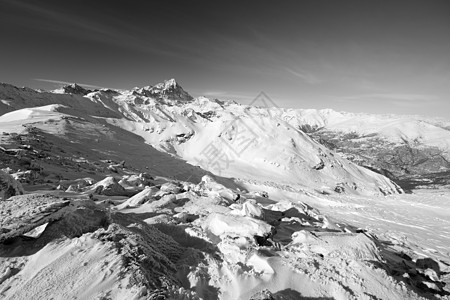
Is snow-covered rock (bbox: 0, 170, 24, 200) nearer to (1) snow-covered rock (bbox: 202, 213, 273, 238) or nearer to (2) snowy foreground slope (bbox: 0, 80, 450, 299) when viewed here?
(2) snowy foreground slope (bbox: 0, 80, 450, 299)

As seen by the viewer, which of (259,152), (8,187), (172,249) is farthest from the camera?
(259,152)

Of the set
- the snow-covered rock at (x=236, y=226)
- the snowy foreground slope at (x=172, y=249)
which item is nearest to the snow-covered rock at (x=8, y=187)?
the snowy foreground slope at (x=172, y=249)

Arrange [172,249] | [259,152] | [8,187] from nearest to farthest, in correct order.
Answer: [172,249] → [8,187] → [259,152]

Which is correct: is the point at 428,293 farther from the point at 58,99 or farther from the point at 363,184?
the point at 58,99

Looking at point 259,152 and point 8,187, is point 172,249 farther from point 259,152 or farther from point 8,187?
point 259,152

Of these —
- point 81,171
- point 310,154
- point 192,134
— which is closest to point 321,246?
point 81,171

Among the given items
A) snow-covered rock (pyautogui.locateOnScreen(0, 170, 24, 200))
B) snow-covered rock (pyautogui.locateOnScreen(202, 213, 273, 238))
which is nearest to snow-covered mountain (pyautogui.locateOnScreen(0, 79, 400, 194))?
snow-covered rock (pyautogui.locateOnScreen(202, 213, 273, 238))

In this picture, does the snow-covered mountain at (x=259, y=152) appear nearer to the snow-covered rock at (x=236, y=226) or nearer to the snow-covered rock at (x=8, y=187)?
the snow-covered rock at (x=236, y=226)

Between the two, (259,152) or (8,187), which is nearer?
(8,187)

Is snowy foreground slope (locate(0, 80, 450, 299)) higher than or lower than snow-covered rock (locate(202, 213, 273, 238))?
lower

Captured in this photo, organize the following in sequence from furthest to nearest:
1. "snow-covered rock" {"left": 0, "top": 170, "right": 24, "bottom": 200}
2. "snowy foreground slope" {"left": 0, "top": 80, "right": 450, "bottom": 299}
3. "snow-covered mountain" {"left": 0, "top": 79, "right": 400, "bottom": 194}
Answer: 1. "snow-covered mountain" {"left": 0, "top": 79, "right": 400, "bottom": 194}
2. "snow-covered rock" {"left": 0, "top": 170, "right": 24, "bottom": 200}
3. "snowy foreground slope" {"left": 0, "top": 80, "right": 450, "bottom": 299}

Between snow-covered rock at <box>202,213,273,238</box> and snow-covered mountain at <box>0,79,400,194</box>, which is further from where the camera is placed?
snow-covered mountain at <box>0,79,400,194</box>

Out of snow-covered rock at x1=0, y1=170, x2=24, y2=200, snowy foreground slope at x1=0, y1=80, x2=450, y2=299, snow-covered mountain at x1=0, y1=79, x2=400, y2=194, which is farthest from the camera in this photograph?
snow-covered mountain at x1=0, y1=79, x2=400, y2=194

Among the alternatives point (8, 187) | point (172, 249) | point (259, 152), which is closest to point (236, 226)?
point (172, 249)
